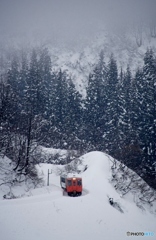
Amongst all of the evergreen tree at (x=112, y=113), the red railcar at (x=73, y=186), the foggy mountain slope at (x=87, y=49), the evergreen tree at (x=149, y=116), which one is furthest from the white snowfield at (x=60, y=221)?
the foggy mountain slope at (x=87, y=49)

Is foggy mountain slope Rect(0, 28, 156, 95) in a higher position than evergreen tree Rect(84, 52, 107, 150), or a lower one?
higher

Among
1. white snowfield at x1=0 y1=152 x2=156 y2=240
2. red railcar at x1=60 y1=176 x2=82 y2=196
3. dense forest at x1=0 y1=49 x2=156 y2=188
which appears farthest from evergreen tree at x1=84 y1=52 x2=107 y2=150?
white snowfield at x1=0 y1=152 x2=156 y2=240

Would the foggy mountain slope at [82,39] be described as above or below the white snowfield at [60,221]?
Answer: above

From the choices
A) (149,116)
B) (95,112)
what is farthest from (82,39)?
(149,116)

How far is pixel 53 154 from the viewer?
38.8 metres

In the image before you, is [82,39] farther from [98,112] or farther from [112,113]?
[112,113]

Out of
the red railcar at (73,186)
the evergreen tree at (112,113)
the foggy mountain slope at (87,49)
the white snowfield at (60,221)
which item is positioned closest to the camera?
the white snowfield at (60,221)

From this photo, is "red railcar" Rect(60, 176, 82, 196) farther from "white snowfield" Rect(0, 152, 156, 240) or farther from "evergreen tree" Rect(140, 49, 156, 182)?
"evergreen tree" Rect(140, 49, 156, 182)

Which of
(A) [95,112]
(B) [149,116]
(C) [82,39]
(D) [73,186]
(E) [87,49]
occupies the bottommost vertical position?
(D) [73,186]

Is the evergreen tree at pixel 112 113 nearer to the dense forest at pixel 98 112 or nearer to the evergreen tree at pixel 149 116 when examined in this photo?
the dense forest at pixel 98 112

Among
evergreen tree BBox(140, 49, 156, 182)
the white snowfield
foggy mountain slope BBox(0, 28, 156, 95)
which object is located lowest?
the white snowfield

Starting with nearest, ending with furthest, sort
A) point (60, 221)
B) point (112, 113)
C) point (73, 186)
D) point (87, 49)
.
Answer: point (60, 221) < point (73, 186) < point (112, 113) < point (87, 49)

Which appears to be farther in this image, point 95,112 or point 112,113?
point 95,112

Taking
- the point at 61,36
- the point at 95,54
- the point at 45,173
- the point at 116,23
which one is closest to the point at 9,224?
the point at 45,173
